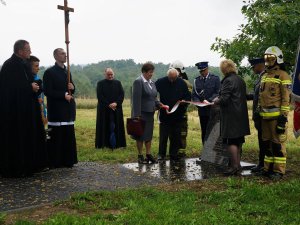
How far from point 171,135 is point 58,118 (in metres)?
2.67

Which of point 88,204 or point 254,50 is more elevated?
point 254,50

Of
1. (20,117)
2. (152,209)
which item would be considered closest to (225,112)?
(152,209)

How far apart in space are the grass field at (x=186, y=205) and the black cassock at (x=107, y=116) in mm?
5052

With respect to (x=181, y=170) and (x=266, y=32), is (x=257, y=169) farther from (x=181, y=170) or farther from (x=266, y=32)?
(x=266, y=32)

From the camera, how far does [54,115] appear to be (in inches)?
346

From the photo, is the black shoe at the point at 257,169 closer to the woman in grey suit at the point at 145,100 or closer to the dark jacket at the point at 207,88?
the dark jacket at the point at 207,88

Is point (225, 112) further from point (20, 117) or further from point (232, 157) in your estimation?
point (20, 117)

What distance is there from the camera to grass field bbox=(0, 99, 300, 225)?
5363 millimetres

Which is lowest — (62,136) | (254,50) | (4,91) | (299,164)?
(299,164)

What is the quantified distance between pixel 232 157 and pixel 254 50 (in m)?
3.60

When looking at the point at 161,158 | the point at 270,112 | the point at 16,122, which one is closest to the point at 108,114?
the point at 161,158

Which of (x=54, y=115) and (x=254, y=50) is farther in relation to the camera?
(x=254, y=50)

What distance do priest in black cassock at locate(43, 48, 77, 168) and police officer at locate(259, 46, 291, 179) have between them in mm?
3824

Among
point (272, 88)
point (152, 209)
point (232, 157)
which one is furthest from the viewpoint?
point (232, 157)
